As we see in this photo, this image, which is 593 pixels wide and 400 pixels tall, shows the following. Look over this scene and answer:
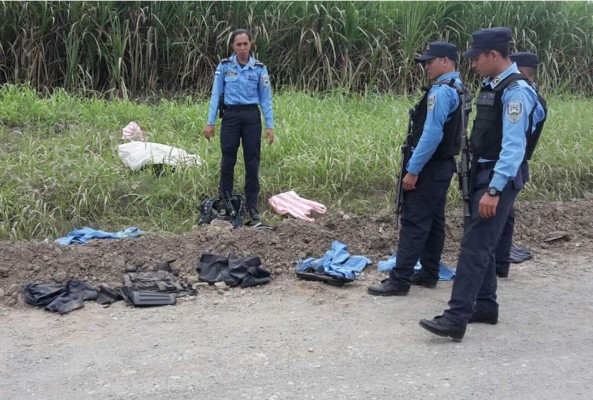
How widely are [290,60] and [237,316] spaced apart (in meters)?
7.07

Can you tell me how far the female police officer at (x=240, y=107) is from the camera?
7422 mm

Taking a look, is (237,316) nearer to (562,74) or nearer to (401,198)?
(401,198)

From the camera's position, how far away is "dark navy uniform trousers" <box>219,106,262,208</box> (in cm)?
746

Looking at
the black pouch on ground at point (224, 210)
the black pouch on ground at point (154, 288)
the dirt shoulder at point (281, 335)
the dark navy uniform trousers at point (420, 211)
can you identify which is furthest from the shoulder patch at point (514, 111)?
the black pouch on ground at point (224, 210)

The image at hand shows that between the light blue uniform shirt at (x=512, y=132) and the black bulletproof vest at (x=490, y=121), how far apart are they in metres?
0.06

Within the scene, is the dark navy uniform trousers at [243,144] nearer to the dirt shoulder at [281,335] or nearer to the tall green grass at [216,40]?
the dirt shoulder at [281,335]

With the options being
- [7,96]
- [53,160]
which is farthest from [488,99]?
[7,96]

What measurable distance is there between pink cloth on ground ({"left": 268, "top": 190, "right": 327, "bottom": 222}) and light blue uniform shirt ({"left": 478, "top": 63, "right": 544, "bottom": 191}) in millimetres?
3043

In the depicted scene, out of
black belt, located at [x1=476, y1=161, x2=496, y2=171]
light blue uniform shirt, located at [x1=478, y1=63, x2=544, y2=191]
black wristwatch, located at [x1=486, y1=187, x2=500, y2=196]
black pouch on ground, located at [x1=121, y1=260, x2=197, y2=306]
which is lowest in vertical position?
black pouch on ground, located at [x1=121, y1=260, x2=197, y2=306]

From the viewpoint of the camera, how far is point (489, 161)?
15.8 ft

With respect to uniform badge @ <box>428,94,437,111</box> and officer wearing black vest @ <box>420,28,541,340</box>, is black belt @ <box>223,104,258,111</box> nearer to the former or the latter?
uniform badge @ <box>428,94,437,111</box>

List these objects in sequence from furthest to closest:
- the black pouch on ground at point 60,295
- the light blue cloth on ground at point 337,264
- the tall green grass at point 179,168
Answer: the tall green grass at point 179,168 < the light blue cloth on ground at point 337,264 < the black pouch on ground at point 60,295

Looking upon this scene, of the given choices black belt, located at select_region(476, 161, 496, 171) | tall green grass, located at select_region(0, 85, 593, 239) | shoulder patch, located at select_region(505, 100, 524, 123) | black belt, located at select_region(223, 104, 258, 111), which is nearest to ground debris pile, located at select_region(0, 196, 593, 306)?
tall green grass, located at select_region(0, 85, 593, 239)

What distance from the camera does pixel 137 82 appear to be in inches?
447
